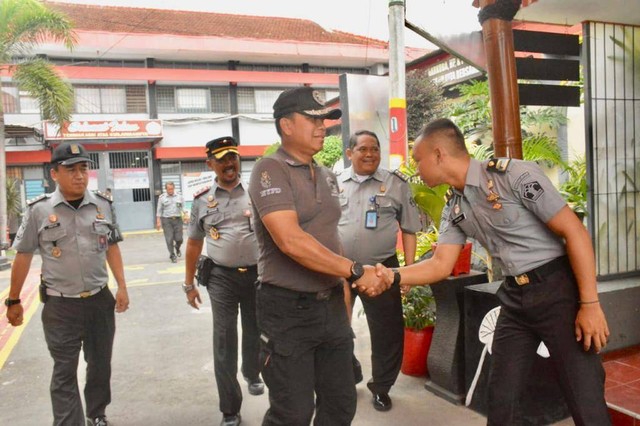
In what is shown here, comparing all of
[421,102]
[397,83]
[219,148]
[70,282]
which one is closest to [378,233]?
[219,148]

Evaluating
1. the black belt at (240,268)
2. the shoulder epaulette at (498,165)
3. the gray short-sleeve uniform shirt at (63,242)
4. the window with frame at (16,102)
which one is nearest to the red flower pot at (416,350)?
the black belt at (240,268)

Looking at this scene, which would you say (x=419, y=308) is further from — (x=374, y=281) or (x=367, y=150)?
(x=374, y=281)

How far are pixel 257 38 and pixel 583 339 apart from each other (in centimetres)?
2383

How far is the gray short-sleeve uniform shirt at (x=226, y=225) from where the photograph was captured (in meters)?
3.95

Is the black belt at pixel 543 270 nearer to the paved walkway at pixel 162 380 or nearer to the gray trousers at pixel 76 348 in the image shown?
the paved walkway at pixel 162 380

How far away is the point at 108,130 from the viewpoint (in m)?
21.2

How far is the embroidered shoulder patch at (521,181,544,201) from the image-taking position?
2334 millimetres

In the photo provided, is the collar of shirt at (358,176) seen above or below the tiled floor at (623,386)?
above

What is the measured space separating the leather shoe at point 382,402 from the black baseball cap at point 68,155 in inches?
102

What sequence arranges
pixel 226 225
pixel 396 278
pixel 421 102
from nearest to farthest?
1. pixel 396 278
2. pixel 226 225
3. pixel 421 102

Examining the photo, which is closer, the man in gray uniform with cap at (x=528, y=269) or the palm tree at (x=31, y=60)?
the man in gray uniform with cap at (x=528, y=269)

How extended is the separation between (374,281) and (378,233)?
131cm

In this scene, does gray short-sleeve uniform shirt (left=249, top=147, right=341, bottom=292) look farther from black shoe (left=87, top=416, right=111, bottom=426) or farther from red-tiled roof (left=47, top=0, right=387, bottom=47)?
red-tiled roof (left=47, top=0, right=387, bottom=47)

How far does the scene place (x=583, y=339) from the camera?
232cm
